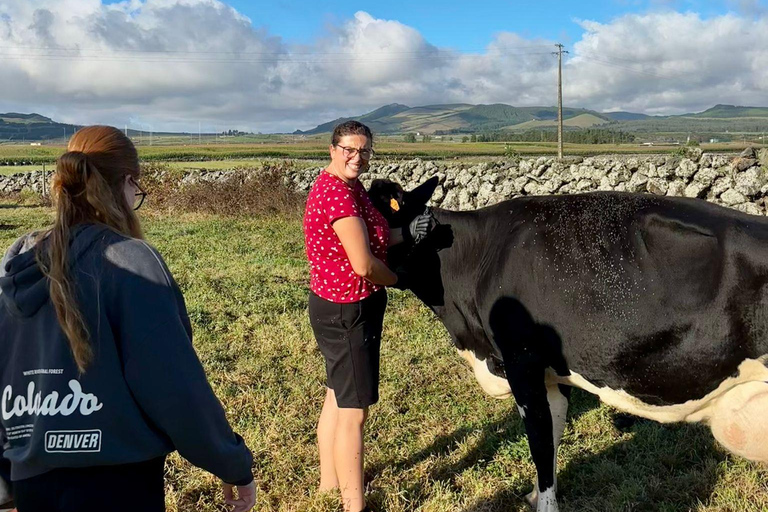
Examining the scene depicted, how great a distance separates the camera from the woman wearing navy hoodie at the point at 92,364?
5.39ft

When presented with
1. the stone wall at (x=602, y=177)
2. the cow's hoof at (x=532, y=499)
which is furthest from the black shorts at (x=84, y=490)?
the stone wall at (x=602, y=177)

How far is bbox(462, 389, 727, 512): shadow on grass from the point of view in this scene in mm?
3924

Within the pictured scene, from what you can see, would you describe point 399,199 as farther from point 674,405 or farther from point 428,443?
point 674,405

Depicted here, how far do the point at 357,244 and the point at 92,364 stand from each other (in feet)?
5.39

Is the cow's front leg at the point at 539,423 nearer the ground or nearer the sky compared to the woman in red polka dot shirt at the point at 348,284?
nearer the ground

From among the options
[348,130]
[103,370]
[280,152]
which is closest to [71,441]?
[103,370]

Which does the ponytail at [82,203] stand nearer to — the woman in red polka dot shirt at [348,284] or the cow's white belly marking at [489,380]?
the woman in red polka dot shirt at [348,284]

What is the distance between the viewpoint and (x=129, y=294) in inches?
64.6

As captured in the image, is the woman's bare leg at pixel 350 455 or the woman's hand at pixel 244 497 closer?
the woman's hand at pixel 244 497

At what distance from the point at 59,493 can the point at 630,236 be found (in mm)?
2954

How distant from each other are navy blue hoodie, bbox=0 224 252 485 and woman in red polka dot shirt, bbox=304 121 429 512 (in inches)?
59.8

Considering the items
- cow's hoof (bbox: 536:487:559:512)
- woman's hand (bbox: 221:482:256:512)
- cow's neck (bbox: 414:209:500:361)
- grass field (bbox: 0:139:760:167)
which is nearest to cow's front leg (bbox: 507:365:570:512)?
cow's hoof (bbox: 536:487:559:512)

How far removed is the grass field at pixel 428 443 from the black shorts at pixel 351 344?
2.59ft

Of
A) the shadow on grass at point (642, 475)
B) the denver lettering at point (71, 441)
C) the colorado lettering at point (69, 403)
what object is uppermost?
the colorado lettering at point (69, 403)
